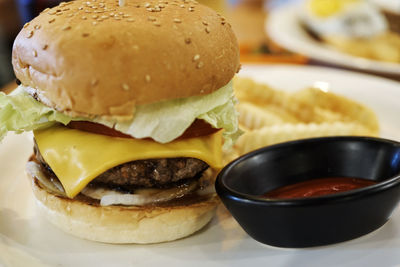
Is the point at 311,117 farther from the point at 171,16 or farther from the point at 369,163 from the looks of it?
the point at 171,16

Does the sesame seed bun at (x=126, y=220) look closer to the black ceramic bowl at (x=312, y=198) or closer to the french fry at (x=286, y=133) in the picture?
the black ceramic bowl at (x=312, y=198)

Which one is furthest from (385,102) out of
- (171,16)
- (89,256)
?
(89,256)

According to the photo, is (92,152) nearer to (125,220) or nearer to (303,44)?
(125,220)

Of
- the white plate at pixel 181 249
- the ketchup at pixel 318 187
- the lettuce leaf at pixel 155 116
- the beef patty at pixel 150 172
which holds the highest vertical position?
the lettuce leaf at pixel 155 116

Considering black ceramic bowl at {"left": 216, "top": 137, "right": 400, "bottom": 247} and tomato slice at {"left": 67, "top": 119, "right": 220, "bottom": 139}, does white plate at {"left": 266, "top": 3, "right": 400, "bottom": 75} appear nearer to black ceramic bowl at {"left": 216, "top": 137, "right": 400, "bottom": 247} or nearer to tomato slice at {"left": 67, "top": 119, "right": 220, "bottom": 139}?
black ceramic bowl at {"left": 216, "top": 137, "right": 400, "bottom": 247}

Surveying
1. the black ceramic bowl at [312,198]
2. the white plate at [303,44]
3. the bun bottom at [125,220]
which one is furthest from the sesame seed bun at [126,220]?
the white plate at [303,44]

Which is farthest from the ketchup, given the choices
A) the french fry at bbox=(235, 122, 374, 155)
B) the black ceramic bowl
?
the french fry at bbox=(235, 122, 374, 155)

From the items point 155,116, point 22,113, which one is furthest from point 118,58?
point 22,113
